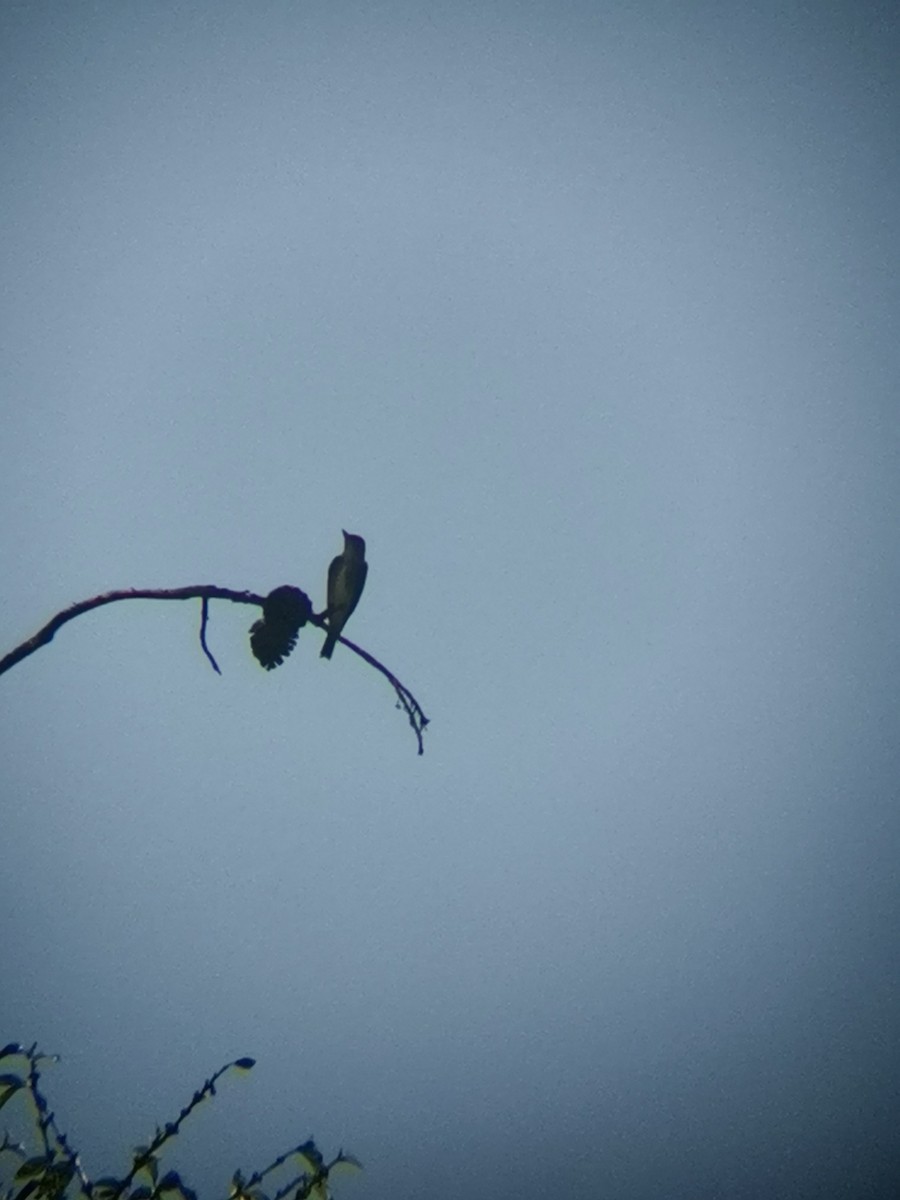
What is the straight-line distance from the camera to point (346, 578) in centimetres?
188

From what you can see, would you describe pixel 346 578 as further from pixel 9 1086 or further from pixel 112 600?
pixel 9 1086

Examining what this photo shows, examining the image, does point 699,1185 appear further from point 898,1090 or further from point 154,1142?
point 154,1142

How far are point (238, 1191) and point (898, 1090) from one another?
31.6m

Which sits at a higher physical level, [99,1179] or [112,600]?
[112,600]

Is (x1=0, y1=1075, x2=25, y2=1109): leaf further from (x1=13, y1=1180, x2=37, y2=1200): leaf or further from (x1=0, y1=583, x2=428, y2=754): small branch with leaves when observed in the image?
(x1=0, y1=583, x2=428, y2=754): small branch with leaves

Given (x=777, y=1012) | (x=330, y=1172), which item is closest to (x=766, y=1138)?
(x=777, y=1012)

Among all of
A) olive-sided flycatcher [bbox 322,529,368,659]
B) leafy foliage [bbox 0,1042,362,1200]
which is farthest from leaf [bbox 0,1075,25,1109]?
olive-sided flycatcher [bbox 322,529,368,659]

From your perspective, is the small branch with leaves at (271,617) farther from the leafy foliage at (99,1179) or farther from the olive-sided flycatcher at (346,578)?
the leafy foliage at (99,1179)

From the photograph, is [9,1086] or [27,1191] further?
[9,1086]

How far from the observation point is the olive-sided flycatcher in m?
1.80

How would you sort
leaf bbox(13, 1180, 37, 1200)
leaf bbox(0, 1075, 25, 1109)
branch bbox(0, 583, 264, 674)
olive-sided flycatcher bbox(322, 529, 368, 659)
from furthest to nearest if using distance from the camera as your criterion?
olive-sided flycatcher bbox(322, 529, 368, 659)
leaf bbox(0, 1075, 25, 1109)
leaf bbox(13, 1180, 37, 1200)
branch bbox(0, 583, 264, 674)

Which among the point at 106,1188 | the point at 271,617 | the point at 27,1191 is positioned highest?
the point at 271,617

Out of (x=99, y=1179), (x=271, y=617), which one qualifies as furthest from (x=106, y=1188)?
(x=271, y=617)

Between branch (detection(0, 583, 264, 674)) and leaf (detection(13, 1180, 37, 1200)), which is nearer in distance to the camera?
branch (detection(0, 583, 264, 674))
